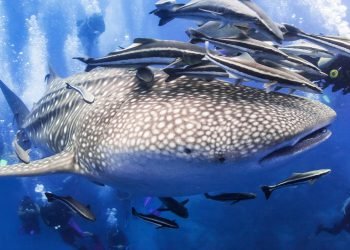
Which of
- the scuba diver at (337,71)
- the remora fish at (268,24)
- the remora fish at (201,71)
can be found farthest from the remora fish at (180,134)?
the scuba diver at (337,71)

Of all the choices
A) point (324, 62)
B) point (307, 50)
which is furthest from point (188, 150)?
point (324, 62)

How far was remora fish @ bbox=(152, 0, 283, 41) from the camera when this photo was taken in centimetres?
297

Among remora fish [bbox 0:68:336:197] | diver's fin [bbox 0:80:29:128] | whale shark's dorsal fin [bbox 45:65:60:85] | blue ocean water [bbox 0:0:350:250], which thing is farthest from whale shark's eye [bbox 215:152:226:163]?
diver's fin [bbox 0:80:29:128]

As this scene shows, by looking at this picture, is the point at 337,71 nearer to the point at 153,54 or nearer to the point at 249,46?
the point at 249,46

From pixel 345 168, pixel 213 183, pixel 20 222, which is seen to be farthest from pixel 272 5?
pixel 213 183

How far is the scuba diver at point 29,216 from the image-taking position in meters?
14.2

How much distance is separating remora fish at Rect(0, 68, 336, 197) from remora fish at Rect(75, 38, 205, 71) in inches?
12.8

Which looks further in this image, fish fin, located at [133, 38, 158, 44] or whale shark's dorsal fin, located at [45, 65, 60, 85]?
whale shark's dorsal fin, located at [45, 65, 60, 85]

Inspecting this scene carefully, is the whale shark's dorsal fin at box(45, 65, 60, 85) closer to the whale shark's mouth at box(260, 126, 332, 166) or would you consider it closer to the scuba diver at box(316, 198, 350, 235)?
the whale shark's mouth at box(260, 126, 332, 166)

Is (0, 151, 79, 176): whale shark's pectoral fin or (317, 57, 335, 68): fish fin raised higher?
(317, 57, 335, 68): fish fin

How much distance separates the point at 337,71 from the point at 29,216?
12451 mm

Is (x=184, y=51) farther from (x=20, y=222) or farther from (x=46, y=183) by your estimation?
(x=46, y=183)

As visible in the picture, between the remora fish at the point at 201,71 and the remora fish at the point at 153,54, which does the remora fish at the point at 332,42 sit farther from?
the remora fish at the point at 153,54

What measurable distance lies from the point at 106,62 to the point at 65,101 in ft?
7.96
